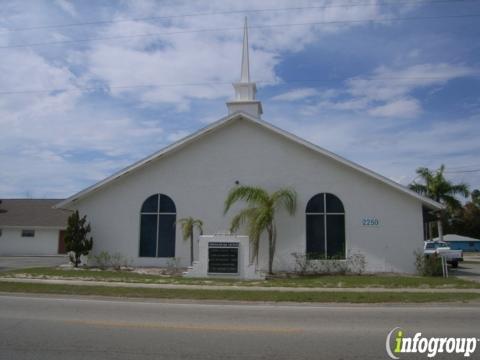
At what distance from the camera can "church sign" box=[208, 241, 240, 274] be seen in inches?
708

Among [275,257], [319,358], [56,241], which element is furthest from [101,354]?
[56,241]

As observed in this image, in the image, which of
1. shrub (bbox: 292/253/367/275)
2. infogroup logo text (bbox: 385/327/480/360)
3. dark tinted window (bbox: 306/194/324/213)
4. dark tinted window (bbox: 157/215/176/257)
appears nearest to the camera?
infogroup logo text (bbox: 385/327/480/360)

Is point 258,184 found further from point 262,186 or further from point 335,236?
point 335,236

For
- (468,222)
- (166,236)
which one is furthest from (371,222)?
(468,222)

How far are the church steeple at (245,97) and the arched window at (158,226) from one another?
5.92 meters

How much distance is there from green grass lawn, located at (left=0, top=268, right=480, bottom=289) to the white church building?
1.99 metres

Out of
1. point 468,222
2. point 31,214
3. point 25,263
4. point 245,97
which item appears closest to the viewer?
point 245,97

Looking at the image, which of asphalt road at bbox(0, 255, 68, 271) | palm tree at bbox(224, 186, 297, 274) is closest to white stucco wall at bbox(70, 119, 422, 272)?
palm tree at bbox(224, 186, 297, 274)

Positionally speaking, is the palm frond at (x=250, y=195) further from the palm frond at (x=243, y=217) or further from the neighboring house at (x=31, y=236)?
the neighboring house at (x=31, y=236)

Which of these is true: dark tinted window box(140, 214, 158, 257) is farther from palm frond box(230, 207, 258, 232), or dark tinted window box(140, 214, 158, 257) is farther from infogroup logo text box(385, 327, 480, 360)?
infogroup logo text box(385, 327, 480, 360)

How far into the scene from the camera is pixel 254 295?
494 inches

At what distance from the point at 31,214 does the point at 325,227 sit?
30.6m

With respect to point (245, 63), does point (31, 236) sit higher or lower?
lower

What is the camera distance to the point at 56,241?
39.0 m
